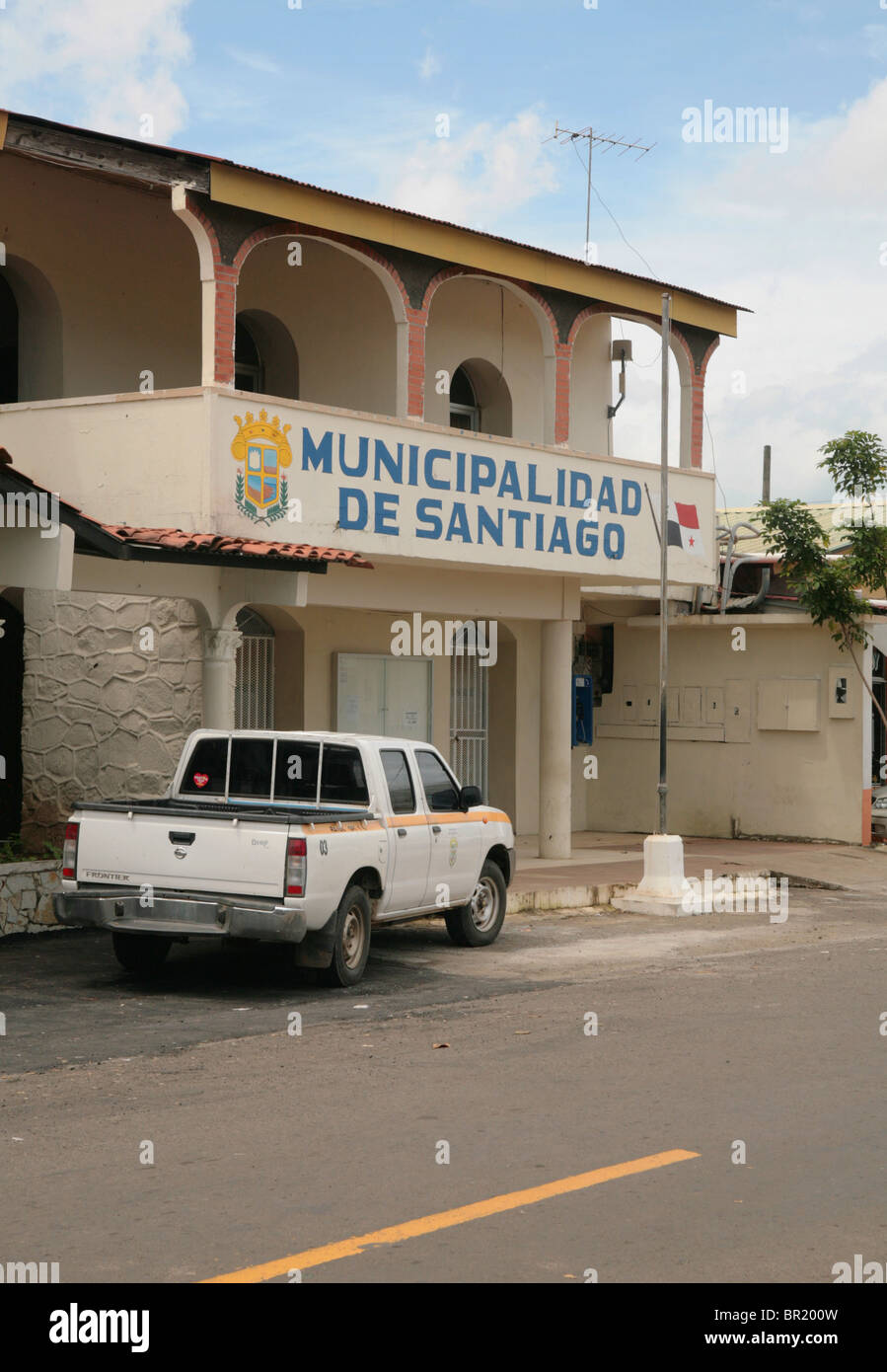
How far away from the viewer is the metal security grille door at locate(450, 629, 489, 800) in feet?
73.1

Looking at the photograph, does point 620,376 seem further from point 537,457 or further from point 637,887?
point 637,887

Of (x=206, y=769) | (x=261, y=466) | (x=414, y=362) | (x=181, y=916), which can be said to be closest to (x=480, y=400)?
(x=414, y=362)

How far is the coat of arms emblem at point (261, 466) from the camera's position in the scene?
48.8 feet

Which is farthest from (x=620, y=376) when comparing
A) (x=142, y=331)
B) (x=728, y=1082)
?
(x=728, y=1082)

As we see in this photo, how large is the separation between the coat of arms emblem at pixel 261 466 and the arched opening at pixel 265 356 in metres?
4.14

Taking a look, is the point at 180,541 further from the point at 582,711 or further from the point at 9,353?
the point at 582,711

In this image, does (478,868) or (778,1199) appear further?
(478,868)

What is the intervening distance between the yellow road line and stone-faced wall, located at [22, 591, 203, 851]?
11355 millimetres

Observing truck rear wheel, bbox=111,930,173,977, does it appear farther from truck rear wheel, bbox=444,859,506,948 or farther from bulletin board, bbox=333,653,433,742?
bulletin board, bbox=333,653,433,742

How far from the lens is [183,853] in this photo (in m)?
10.8

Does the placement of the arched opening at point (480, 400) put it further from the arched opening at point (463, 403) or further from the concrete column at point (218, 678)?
the concrete column at point (218, 678)

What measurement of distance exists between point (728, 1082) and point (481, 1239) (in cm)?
292

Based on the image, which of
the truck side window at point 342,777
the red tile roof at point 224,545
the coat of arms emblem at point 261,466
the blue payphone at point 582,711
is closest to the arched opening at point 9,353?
the coat of arms emblem at point 261,466
